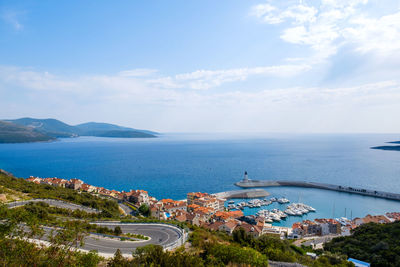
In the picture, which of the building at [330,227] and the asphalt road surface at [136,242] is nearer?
the asphalt road surface at [136,242]

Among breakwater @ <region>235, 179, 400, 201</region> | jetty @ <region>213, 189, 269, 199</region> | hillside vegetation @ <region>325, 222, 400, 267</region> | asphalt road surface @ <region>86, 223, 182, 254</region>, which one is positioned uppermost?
asphalt road surface @ <region>86, 223, 182, 254</region>

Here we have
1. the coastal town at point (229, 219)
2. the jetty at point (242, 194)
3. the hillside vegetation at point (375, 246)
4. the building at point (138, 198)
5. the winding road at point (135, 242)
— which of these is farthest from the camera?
the jetty at point (242, 194)

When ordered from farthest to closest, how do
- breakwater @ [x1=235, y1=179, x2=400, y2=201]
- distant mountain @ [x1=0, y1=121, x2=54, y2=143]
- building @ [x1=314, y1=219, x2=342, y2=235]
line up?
distant mountain @ [x1=0, y1=121, x2=54, y2=143] → breakwater @ [x1=235, y1=179, x2=400, y2=201] → building @ [x1=314, y1=219, x2=342, y2=235]

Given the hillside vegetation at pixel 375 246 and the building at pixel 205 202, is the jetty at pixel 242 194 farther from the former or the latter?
the hillside vegetation at pixel 375 246

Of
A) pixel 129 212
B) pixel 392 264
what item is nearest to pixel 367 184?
pixel 392 264

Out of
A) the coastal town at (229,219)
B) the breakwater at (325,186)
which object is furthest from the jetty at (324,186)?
the coastal town at (229,219)

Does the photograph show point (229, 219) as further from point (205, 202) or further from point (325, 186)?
point (325, 186)

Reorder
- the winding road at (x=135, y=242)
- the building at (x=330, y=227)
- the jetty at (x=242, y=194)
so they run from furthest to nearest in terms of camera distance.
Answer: the jetty at (x=242, y=194)
the building at (x=330, y=227)
the winding road at (x=135, y=242)

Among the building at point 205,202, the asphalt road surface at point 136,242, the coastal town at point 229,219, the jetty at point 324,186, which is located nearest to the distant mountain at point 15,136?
the coastal town at point 229,219

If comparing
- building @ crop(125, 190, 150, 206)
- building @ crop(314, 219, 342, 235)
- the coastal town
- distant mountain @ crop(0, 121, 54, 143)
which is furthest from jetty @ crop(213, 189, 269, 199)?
distant mountain @ crop(0, 121, 54, 143)

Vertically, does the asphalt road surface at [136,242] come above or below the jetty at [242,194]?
above

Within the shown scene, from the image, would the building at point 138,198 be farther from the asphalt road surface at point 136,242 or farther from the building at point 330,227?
the building at point 330,227

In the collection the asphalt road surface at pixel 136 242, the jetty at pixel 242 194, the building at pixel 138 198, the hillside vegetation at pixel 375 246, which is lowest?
the jetty at pixel 242 194

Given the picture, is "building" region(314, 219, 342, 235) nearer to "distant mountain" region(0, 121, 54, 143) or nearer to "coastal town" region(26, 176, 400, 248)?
"coastal town" region(26, 176, 400, 248)
